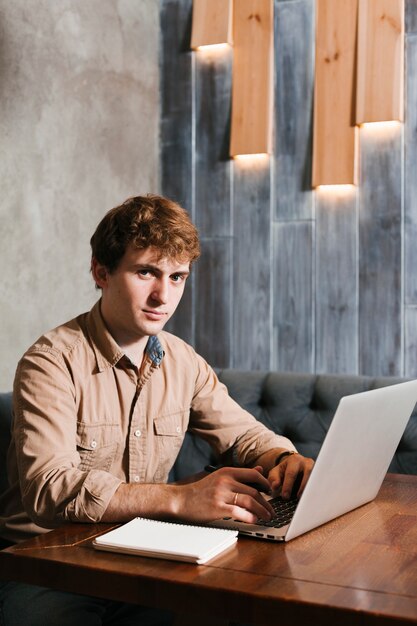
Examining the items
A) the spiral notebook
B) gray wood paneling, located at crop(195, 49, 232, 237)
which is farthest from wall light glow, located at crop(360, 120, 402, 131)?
the spiral notebook

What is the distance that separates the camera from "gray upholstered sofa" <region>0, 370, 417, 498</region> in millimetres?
2436

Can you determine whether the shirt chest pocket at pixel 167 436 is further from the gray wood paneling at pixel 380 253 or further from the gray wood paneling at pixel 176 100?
the gray wood paneling at pixel 176 100

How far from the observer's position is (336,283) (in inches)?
122

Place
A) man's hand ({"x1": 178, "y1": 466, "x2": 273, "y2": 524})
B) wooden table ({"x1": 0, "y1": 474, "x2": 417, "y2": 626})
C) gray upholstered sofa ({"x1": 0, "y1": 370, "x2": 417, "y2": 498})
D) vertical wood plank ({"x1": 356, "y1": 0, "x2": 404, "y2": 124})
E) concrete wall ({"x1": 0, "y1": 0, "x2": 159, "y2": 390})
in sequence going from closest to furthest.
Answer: wooden table ({"x1": 0, "y1": 474, "x2": 417, "y2": 626}) < man's hand ({"x1": 178, "y1": 466, "x2": 273, "y2": 524}) < gray upholstered sofa ({"x1": 0, "y1": 370, "x2": 417, "y2": 498}) < concrete wall ({"x1": 0, "y1": 0, "x2": 159, "y2": 390}) < vertical wood plank ({"x1": 356, "y1": 0, "x2": 404, "y2": 124})

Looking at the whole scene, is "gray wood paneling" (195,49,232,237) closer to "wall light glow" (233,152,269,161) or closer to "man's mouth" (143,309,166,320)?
"wall light glow" (233,152,269,161)

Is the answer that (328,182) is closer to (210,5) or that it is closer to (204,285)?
(204,285)

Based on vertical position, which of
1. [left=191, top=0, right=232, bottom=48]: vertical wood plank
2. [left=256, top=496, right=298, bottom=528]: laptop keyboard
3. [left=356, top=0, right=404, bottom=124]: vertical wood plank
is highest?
[left=191, top=0, right=232, bottom=48]: vertical wood plank

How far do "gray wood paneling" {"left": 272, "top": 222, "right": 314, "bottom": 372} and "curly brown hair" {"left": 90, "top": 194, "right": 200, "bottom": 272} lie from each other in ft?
4.50

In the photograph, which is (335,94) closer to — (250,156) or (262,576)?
(250,156)

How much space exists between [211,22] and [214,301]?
1146 mm

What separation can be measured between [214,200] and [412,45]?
98 cm

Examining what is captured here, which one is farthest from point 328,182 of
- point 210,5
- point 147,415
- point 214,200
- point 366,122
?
point 147,415

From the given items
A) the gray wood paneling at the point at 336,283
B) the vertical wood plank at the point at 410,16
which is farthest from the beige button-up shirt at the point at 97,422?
the vertical wood plank at the point at 410,16

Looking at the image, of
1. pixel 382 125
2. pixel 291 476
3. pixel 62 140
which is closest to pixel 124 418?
pixel 291 476
